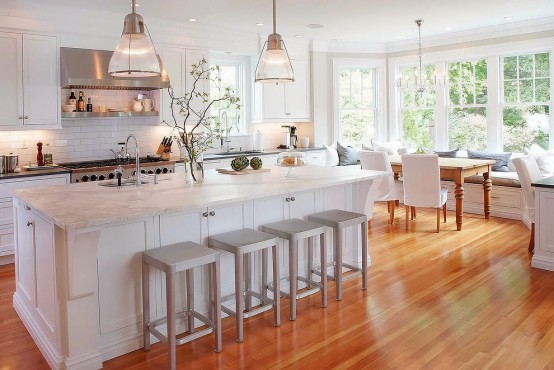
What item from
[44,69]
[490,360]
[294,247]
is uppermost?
[44,69]

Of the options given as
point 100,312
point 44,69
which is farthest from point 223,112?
point 100,312

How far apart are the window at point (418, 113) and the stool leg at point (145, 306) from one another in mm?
6098

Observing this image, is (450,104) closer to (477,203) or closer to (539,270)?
(477,203)

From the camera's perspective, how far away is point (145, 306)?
118 inches

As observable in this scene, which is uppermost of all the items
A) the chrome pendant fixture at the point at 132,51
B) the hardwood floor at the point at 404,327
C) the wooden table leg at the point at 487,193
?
the chrome pendant fixture at the point at 132,51

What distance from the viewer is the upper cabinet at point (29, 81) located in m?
5.07

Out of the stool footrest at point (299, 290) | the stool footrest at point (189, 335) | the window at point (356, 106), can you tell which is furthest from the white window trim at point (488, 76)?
the stool footrest at point (189, 335)

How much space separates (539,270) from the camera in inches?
175

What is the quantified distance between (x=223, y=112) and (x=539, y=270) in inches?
186

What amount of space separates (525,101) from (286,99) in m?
3.48

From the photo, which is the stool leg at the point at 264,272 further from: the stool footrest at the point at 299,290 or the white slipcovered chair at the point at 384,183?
the white slipcovered chair at the point at 384,183

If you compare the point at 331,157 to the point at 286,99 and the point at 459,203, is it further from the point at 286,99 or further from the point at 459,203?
the point at 459,203

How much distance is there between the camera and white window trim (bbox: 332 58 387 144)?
8.31 meters

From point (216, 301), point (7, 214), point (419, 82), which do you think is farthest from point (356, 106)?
point (216, 301)
